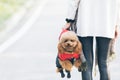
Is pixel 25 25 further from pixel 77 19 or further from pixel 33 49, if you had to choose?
pixel 77 19

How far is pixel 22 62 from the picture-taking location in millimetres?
13367

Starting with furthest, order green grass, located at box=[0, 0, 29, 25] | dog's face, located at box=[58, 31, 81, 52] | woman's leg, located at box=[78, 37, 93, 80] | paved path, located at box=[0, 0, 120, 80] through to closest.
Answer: green grass, located at box=[0, 0, 29, 25]
paved path, located at box=[0, 0, 120, 80]
woman's leg, located at box=[78, 37, 93, 80]
dog's face, located at box=[58, 31, 81, 52]

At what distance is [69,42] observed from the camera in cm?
749

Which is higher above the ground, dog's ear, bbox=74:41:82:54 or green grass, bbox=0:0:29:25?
green grass, bbox=0:0:29:25

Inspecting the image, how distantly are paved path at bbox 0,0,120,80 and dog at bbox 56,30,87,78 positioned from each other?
3.45m

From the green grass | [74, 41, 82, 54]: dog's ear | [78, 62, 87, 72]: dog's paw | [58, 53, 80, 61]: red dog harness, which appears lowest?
[78, 62, 87, 72]: dog's paw

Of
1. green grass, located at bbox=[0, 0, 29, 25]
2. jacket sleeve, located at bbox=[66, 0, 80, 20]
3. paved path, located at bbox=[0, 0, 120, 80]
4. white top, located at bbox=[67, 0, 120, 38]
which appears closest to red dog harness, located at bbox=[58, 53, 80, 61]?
white top, located at bbox=[67, 0, 120, 38]

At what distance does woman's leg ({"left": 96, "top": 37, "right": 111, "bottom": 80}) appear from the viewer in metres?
7.58

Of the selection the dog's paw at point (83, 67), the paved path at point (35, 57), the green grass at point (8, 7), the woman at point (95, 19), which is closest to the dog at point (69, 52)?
the dog's paw at point (83, 67)

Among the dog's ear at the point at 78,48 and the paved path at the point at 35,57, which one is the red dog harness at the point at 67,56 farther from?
the paved path at the point at 35,57

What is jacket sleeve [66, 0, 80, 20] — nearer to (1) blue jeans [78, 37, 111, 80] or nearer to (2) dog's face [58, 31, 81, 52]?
(2) dog's face [58, 31, 81, 52]

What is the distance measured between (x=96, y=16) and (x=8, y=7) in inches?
690

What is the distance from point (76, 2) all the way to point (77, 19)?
216 mm

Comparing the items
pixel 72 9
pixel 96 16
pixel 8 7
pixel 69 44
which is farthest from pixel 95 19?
pixel 8 7
